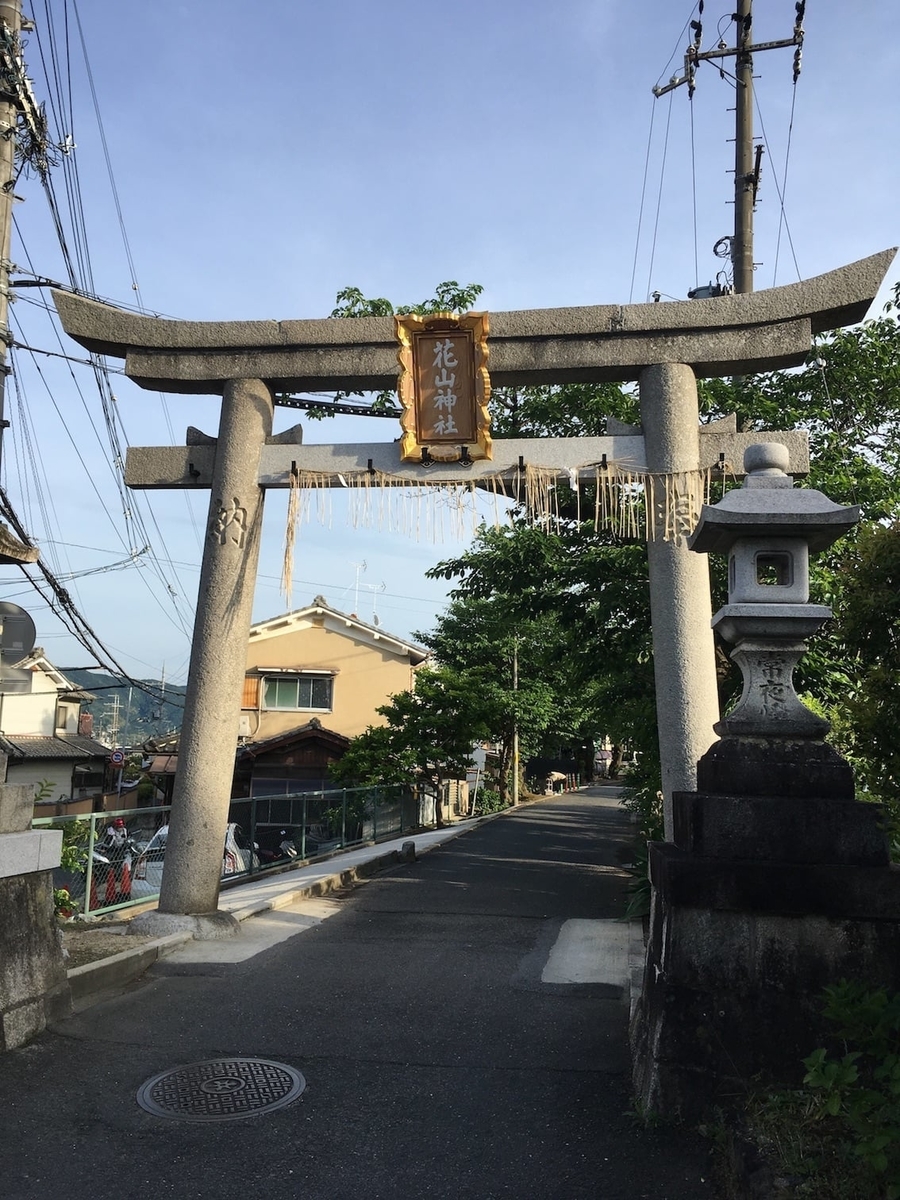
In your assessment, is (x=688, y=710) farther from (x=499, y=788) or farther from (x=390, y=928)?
(x=499, y=788)

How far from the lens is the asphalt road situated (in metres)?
4.13

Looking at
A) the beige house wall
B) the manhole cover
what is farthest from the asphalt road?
the beige house wall

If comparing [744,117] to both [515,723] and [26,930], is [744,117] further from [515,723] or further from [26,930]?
[515,723]

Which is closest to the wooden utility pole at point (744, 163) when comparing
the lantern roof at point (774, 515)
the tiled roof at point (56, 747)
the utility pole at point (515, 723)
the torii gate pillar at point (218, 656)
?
the torii gate pillar at point (218, 656)

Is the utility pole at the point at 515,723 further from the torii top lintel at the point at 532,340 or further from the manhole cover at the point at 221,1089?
the manhole cover at the point at 221,1089

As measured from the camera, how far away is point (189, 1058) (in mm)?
5598

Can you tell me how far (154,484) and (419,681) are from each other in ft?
58.1

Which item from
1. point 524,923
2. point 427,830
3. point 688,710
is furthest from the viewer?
point 427,830

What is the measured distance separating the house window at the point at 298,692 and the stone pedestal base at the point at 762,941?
30.6 meters

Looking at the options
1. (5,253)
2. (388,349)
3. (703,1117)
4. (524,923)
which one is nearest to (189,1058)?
(703,1117)

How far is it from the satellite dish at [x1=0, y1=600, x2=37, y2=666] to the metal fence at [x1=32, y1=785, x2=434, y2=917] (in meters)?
1.47

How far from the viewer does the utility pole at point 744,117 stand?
47.1 ft

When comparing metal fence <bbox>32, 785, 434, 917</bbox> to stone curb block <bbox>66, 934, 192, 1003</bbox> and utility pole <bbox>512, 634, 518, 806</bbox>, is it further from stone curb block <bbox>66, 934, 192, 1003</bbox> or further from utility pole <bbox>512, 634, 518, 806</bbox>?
utility pole <bbox>512, 634, 518, 806</bbox>

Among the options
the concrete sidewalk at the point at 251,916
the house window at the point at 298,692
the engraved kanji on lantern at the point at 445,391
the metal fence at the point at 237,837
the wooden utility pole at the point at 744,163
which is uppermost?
the wooden utility pole at the point at 744,163
